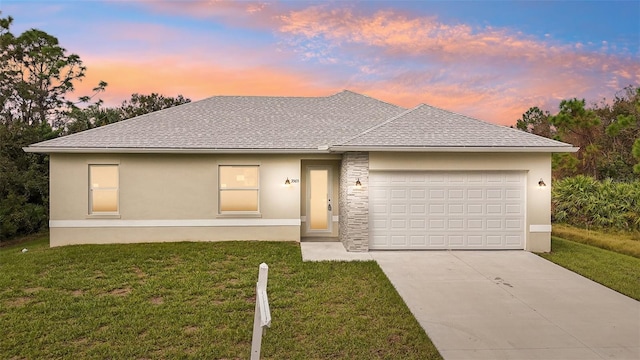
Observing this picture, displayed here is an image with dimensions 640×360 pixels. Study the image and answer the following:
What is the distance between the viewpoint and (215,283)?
306 inches

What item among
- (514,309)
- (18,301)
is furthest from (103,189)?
(514,309)

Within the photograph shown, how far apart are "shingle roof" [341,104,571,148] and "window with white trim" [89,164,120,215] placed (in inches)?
288

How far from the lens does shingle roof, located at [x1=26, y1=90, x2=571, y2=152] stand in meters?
11.0

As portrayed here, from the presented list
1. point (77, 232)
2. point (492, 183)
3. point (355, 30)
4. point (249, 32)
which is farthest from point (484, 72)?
point (77, 232)

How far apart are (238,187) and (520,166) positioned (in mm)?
8336

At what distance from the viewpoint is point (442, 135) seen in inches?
436

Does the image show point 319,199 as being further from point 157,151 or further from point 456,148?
point 157,151

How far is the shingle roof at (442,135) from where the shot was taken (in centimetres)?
1061

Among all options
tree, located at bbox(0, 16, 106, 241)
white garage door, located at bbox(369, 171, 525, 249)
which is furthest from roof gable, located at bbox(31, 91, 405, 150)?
tree, located at bbox(0, 16, 106, 241)

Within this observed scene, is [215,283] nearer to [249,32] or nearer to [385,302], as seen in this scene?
[385,302]

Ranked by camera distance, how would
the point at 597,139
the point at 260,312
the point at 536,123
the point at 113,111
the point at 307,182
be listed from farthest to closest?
the point at 536,123
the point at 113,111
the point at 597,139
the point at 307,182
the point at 260,312

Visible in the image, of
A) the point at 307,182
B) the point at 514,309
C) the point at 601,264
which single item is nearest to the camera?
the point at 514,309

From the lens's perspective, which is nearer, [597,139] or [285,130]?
[285,130]

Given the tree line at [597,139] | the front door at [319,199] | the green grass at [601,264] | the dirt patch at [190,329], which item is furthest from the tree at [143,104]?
the green grass at [601,264]
